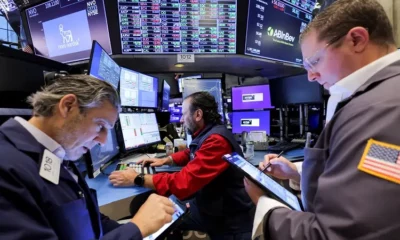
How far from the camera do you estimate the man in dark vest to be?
146 cm

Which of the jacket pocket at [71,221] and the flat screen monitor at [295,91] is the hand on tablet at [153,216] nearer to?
the jacket pocket at [71,221]

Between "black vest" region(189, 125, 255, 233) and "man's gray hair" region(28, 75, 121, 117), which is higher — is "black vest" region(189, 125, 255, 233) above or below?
below

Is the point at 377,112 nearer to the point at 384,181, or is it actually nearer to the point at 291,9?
the point at 384,181

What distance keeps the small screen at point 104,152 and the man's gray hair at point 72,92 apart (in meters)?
0.54

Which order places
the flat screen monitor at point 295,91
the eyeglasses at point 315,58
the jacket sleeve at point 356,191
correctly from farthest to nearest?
the flat screen monitor at point 295,91 → the eyeglasses at point 315,58 → the jacket sleeve at point 356,191

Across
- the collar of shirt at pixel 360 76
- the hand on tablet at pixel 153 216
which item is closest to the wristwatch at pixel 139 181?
the hand on tablet at pixel 153 216

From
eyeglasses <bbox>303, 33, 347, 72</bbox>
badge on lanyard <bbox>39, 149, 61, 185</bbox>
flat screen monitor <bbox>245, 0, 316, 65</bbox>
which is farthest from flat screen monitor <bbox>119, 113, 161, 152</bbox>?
eyeglasses <bbox>303, 33, 347, 72</bbox>

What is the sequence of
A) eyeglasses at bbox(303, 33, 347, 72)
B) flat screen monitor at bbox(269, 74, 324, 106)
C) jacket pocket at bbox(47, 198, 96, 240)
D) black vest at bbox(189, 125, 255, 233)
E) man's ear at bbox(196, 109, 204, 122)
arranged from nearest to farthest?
jacket pocket at bbox(47, 198, 96, 240) < eyeglasses at bbox(303, 33, 347, 72) < black vest at bbox(189, 125, 255, 233) < man's ear at bbox(196, 109, 204, 122) < flat screen monitor at bbox(269, 74, 324, 106)

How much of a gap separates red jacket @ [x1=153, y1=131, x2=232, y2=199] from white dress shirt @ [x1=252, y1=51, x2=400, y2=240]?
2.15 ft

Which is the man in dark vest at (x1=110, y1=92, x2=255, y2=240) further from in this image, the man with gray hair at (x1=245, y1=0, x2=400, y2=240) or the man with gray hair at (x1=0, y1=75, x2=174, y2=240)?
the man with gray hair at (x1=245, y1=0, x2=400, y2=240)

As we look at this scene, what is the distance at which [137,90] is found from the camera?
7.97 ft

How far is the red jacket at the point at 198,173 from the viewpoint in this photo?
145 centimetres

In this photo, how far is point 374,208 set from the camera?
0.51 m

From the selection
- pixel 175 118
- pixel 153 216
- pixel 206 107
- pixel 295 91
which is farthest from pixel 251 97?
pixel 153 216
